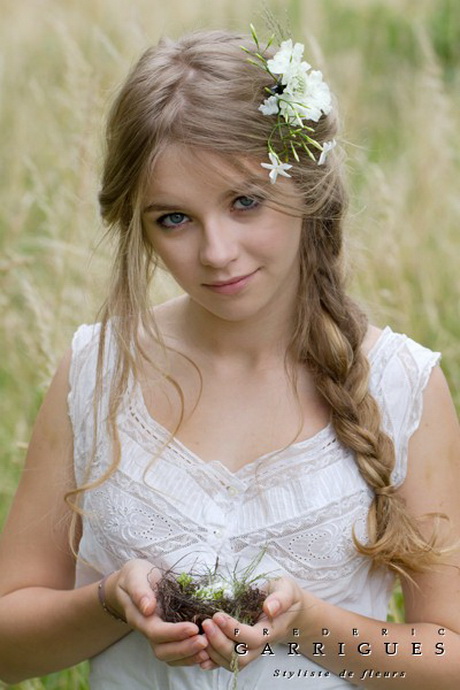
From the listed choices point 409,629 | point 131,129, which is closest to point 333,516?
point 409,629

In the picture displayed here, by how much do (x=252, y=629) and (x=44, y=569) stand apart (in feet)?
2.79

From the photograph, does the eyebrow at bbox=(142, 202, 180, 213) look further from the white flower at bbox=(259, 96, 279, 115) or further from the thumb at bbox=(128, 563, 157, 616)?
the thumb at bbox=(128, 563, 157, 616)

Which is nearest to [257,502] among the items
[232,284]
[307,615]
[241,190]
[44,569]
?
[307,615]

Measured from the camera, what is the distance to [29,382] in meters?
4.66

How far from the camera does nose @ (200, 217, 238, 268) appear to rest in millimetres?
2561

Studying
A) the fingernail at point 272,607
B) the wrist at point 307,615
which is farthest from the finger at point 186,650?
the wrist at point 307,615

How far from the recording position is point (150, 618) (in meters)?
2.42

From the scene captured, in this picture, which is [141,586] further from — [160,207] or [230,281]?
[160,207]

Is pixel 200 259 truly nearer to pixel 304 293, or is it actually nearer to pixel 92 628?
pixel 304 293

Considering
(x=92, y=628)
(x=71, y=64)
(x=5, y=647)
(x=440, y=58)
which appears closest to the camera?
(x=92, y=628)

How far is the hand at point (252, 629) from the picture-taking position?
2328mm

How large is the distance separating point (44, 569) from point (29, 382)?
1.74 metres

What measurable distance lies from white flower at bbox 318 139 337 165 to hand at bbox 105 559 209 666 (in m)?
1.02

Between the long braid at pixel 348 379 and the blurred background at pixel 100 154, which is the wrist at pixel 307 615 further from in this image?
the blurred background at pixel 100 154
